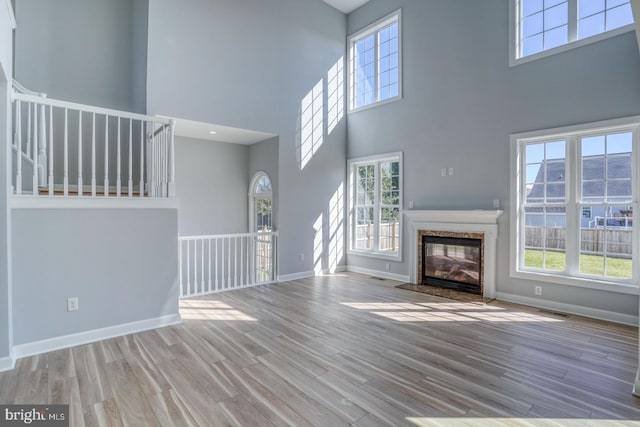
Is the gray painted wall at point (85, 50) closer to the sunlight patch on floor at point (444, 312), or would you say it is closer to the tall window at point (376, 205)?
the tall window at point (376, 205)

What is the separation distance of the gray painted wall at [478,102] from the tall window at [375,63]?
0.76 ft

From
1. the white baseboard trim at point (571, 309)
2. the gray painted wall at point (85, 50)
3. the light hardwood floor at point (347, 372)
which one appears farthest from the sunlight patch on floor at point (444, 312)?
the gray painted wall at point (85, 50)

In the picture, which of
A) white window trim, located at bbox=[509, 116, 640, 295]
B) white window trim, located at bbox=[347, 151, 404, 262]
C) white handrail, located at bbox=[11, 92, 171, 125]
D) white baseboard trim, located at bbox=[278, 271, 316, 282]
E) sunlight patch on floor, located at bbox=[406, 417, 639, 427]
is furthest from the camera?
white window trim, located at bbox=[347, 151, 404, 262]

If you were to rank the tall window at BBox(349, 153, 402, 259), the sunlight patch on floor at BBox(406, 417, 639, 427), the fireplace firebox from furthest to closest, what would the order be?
1. the tall window at BBox(349, 153, 402, 259)
2. the fireplace firebox
3. the sunlight patch on floor at BBox(406, 417, 639, 427)

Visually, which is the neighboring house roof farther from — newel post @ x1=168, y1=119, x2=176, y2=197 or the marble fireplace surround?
newel post @ x1=168, y1=119, x2=176, y2=197

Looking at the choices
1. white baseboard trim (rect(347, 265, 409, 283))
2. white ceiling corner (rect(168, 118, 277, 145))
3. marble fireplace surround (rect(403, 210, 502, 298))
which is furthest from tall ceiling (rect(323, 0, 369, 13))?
white baseboard trim (rect(347, 265, 409, 283))

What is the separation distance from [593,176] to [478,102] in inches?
73.9

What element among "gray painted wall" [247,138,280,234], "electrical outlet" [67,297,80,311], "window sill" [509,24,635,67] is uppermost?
"window sill" [509,24,635,67]

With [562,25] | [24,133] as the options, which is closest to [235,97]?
[24,133]

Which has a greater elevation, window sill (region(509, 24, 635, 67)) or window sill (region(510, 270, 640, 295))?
window sill (region(509, 24, 635, 67))

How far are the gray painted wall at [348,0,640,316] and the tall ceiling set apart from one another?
187 mm

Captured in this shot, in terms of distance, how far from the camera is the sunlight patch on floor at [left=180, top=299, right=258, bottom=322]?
4.04 meters

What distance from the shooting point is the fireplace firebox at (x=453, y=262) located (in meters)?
5.14

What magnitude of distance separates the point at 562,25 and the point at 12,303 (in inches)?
278
